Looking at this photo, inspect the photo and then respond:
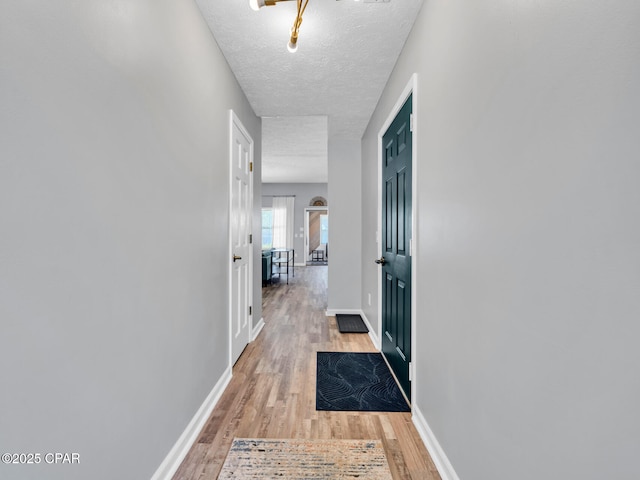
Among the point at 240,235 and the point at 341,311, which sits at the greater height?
the point at 240,235

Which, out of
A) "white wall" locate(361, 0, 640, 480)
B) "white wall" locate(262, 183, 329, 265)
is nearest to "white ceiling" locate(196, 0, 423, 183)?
"white wall" locate(361, 0, 640, 480)

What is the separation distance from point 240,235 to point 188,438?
159cm

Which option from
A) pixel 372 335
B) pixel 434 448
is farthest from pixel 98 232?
pixel 372 335

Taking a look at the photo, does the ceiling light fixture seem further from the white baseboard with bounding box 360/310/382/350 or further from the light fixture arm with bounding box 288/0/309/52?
the white baseboard with bounding box 360/310/382/350

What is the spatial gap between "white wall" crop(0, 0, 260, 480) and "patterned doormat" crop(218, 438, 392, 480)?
0.33m

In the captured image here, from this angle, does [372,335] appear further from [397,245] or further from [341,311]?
[397,245]

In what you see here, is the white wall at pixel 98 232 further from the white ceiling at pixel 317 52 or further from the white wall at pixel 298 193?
the white wall at pixel 298 193

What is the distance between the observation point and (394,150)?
2643 mm

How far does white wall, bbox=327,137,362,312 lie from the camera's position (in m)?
4.45

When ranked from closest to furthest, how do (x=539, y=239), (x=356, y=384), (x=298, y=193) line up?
(x=539, y=239) → (x=356, y=384) → (x=298, y=193)

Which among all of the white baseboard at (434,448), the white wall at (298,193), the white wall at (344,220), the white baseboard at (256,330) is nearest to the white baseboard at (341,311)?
the white wall at (344,220)

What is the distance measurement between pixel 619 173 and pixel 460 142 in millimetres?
810

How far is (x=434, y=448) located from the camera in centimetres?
163

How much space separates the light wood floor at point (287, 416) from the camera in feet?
5.31
